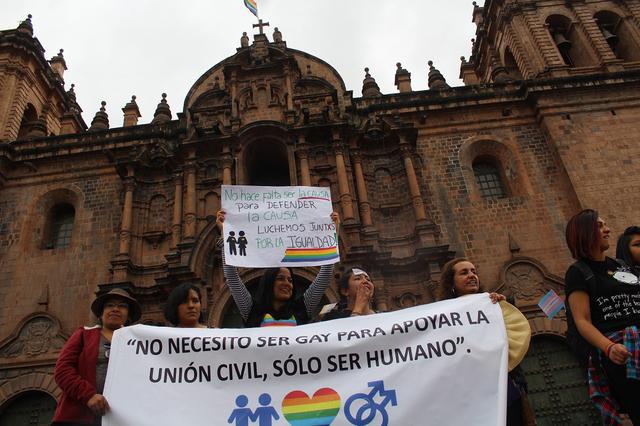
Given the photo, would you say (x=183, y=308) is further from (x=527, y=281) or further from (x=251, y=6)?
(x=251, y=6)

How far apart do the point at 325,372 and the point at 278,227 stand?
2701mm

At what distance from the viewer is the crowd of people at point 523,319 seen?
11.5 ft

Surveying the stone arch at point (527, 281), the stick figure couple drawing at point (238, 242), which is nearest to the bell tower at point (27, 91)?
the stick figure couple drawing at point (238, 242)

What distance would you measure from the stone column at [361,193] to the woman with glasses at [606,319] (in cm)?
889

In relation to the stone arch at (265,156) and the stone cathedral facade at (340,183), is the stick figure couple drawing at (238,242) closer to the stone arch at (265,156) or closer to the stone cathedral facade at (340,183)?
the stone cathedral facade at (340,183)

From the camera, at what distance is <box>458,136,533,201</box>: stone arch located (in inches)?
563

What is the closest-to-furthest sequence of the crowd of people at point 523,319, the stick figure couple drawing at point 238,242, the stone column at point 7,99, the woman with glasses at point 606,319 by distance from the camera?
the woman with glasses at point 606,319, the crowd of people at point 523,319, the stick figure couple drawing at point 238,242, the stone column at point 7,99

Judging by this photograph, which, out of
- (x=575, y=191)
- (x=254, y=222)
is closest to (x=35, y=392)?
(x=254, y=222)

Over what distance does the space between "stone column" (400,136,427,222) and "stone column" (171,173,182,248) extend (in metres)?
6.71

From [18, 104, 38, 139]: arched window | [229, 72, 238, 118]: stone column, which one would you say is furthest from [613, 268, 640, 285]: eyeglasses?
[18, 104, 38, 139]: arched window

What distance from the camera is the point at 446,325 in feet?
13.4

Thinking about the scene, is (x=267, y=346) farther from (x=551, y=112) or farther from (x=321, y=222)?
(x=551, y=112)

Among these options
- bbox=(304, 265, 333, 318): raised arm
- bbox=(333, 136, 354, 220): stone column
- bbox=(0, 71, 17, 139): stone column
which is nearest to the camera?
bbox=(304, 265, 333, 318): raised arm

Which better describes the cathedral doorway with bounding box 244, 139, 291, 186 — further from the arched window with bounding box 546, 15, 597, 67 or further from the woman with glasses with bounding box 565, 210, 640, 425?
the arched window with bounding box 546, 15, 597, 67
